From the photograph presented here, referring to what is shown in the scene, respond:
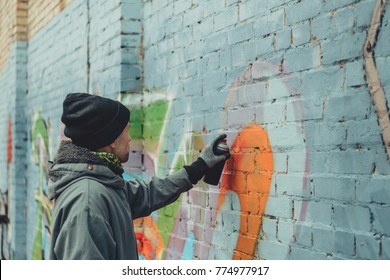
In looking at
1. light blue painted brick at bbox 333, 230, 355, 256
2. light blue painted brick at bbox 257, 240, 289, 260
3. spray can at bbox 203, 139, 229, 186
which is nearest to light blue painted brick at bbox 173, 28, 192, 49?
spray can at bbox 203, 139, 229, 186

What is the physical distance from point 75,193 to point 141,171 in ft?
5.89

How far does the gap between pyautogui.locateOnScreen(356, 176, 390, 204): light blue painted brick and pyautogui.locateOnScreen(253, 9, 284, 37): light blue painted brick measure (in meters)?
0.90

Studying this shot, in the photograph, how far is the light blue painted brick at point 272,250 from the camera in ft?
10.1

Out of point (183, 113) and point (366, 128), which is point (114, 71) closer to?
point (183, 113)

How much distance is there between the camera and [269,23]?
10.5 ft

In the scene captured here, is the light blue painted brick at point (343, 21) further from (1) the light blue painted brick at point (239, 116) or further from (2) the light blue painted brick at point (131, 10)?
(2) the light blue painted brick at point (131, 10)

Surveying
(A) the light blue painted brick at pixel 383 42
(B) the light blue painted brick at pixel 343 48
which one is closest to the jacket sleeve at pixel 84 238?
(B) the light blue painted brick at pixel 343 48

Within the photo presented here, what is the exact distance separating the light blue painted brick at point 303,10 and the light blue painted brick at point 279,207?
0.82 metres

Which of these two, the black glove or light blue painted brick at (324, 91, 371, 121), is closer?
light blue painted brick at (324, 91, 371, 121)

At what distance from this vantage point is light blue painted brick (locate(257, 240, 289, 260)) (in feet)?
10.1

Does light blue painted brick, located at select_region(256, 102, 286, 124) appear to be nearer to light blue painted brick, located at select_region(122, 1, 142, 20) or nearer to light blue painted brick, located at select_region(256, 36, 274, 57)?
light blue painted brick, located at select_region(256, 36, 274, 57)

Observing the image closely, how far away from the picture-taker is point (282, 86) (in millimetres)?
3080

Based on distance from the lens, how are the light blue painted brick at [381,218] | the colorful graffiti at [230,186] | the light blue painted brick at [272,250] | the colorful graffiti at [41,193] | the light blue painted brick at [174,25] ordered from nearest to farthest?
the light blue painted brick at [381,218]
the light blue painted brick at [272,250]
the colorful graffiti at [230,186]
the light blue painted brick at [174,25]
the colorful graffiti at [41,193]

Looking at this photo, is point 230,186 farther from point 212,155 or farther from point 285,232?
point 285,232
